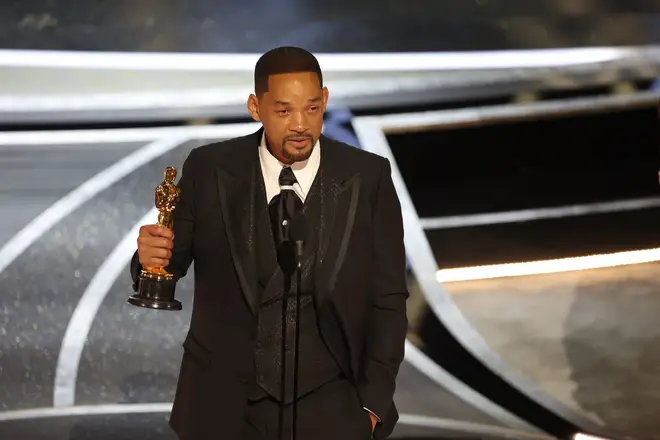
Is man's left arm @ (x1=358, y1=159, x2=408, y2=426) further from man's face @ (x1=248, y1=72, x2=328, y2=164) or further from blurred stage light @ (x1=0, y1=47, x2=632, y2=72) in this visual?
blurred stage light @ (x1=0, y1=47, x2=632, y2=72)

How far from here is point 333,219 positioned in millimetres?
1777

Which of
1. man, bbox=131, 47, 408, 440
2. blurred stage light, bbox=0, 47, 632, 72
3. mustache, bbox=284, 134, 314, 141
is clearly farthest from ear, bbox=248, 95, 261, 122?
blurred stage light, bbox=0, 47, 632, 72

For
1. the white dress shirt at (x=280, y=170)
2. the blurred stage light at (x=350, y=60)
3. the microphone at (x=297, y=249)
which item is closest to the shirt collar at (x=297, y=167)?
the white dress shirt at (x=280, y=170)

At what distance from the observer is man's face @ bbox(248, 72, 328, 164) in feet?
5.62

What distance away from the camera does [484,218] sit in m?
3.46

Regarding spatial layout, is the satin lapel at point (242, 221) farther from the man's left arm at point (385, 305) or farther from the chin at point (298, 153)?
the man's left arm at point (385, 305)

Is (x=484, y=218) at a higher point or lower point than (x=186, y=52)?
lower

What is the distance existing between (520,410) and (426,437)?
387mm

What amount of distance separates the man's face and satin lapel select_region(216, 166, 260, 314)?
115 mm

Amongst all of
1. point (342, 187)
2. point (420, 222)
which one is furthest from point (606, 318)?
point (342, 187)

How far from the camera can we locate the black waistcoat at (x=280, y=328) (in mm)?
1735

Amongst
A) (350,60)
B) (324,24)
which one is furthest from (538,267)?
(324,24)

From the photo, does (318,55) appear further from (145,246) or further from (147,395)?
(145,246)

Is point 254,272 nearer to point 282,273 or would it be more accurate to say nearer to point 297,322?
point 282,273
